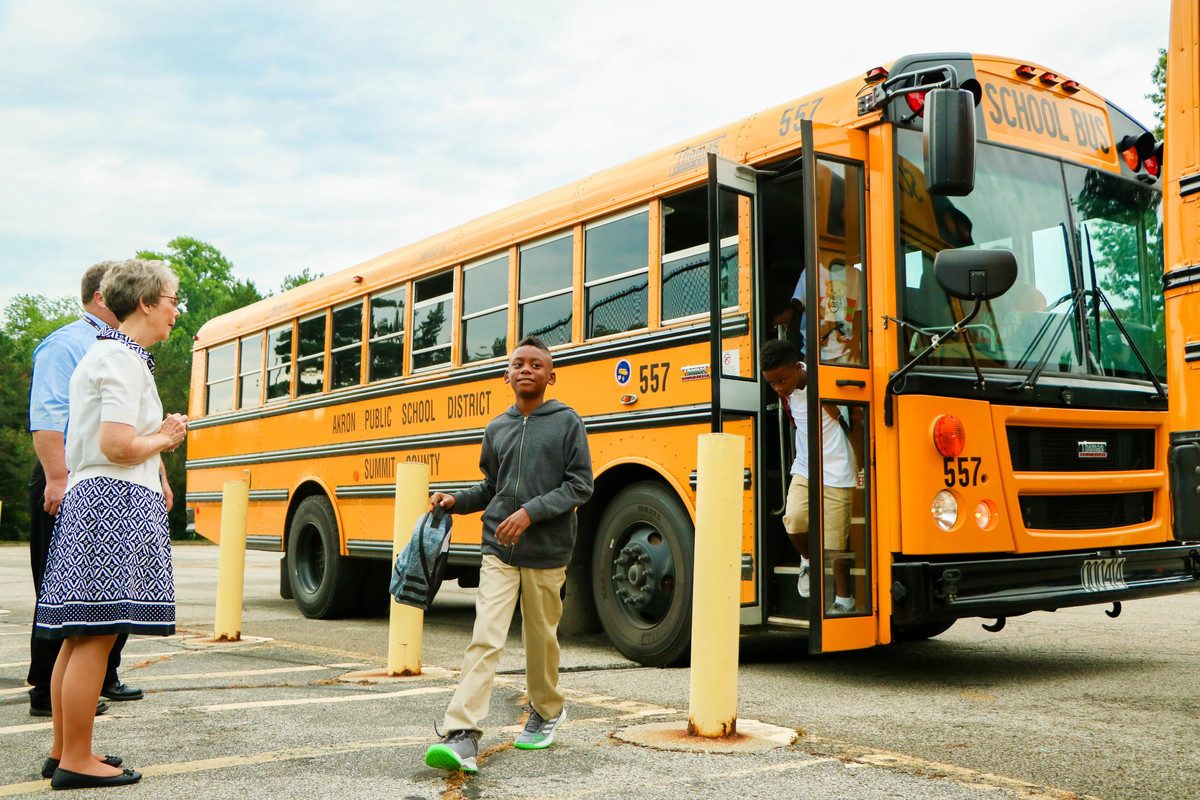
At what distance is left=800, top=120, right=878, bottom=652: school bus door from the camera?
5.50m

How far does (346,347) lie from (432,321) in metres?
1.48

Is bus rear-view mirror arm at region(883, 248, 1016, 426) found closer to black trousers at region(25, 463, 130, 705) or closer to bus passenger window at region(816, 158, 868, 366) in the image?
bus passenger window at region(816, 158, 868, 366)

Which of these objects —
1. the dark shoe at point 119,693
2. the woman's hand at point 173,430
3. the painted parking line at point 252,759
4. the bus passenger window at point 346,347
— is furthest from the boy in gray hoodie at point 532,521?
the bus passenger window at point 346,347

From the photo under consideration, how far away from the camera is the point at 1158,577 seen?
618 centimetres

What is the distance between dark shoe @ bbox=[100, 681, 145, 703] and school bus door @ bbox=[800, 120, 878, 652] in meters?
3.00

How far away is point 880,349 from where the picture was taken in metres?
5.67

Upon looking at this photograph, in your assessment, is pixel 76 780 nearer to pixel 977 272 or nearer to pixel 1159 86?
pixel 977 272

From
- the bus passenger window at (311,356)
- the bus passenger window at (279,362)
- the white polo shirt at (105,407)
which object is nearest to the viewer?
the white polo shirt at (105,407)

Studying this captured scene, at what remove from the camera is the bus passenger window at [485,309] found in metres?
8.16

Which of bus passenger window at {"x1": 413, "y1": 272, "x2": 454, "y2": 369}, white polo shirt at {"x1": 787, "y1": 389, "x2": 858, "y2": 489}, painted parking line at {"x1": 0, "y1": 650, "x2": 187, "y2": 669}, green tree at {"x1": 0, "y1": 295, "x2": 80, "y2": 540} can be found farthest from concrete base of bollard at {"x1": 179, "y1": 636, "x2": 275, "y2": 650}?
green tree at {"x1": 0, "y1": 295, "x2": 80, "y2": 540}

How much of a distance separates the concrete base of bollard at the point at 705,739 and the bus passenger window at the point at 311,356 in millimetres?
6543

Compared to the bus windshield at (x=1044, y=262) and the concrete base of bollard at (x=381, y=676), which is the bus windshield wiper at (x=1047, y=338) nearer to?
the bus windshield at (x=1044, y=262)

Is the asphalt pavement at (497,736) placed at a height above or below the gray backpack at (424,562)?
below

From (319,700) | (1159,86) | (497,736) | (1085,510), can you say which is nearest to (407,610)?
(319,700)
